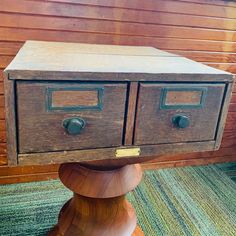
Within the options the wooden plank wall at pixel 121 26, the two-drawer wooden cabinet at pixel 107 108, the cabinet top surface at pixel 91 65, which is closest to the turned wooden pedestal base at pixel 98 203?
the two-drawer wooden cabinet at pixel 107 108

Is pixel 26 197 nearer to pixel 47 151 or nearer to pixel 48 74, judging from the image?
pixel 47 151

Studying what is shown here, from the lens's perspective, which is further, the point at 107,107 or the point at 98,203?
the point at 98,203

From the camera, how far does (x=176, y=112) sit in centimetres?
63

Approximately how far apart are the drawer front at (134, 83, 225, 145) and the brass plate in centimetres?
2

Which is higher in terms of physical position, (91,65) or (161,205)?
(91,65)

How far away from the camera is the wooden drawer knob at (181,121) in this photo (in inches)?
24.9

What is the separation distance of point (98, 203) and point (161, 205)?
509mm

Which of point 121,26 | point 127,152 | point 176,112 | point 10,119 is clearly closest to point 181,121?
point 176,112

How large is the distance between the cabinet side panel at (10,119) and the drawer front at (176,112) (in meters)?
0.26

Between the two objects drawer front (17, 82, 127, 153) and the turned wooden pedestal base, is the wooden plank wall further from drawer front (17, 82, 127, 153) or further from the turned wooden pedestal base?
drawer front (17, 82, 127, 153)

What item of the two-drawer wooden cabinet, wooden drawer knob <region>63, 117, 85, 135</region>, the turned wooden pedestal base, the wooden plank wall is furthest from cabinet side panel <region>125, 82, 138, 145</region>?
the wooden plank wall

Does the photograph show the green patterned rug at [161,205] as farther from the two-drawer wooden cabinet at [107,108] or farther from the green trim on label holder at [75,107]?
the green trim on label holder at [75,107]

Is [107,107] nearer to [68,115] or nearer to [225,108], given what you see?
[68,115]

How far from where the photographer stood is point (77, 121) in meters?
0.57
